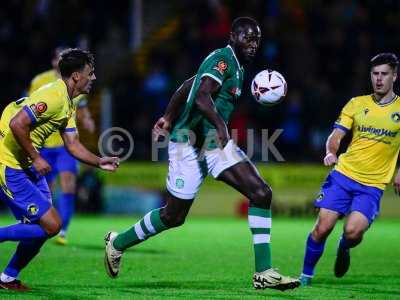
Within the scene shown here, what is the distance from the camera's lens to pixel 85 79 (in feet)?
26.2

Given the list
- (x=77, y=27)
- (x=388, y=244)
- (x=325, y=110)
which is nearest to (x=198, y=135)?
(x=388, y=244)

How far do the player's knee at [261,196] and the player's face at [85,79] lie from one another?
1745 mm

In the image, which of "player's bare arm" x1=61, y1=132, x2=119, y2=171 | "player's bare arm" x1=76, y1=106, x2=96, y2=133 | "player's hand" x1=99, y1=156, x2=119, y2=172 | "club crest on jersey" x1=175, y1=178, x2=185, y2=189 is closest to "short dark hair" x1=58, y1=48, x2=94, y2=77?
"player's bare arm" x1=61, y1=132, x2=119, y2=171

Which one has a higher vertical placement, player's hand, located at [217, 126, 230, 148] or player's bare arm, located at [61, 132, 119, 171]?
player's hand, located at [217, 126, 230, 148]

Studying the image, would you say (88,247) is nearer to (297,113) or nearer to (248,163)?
(248,163)

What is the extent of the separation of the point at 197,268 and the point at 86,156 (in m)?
2.38

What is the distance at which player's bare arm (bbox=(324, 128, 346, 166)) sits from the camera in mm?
8320

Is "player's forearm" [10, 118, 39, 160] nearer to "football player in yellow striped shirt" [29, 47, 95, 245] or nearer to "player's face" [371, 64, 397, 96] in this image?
"player's face" [371, 64, 397, 96]

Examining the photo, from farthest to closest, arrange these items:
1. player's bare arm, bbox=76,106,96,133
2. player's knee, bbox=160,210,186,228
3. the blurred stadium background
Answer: the blurred stadium background, player's bare arm, bbox=76,106,96,133, player's knee, bbox=160,210,186,228

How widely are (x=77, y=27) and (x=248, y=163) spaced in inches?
503

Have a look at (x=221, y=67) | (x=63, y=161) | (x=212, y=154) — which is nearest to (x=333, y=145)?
(x=212, y=154)

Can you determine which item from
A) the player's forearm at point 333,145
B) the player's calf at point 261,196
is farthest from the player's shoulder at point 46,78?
the player's calf at point 261,196

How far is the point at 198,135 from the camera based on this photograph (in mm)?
8328

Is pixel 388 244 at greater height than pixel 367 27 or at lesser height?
lesser
